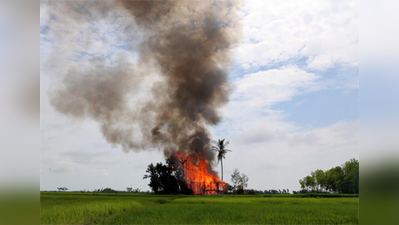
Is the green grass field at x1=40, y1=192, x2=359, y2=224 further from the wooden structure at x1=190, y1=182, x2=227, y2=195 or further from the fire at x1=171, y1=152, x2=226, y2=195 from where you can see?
the wooden structure at x1=190, y1=182, x2=227, y2=195

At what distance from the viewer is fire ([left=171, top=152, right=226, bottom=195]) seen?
21797 mm

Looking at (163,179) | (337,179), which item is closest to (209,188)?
(163,179)

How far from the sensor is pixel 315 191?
57.4ft

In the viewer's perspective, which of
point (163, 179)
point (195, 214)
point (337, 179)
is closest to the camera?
point (195, 214)

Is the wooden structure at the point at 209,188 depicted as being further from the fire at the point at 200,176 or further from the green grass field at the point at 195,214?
the green grass field at the point at 195,214

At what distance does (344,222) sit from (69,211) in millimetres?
10505

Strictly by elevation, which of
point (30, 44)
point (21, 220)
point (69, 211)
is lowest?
point (69, 211)

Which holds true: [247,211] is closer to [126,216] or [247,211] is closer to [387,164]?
[126,216]

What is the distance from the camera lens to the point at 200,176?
2220 centimetres

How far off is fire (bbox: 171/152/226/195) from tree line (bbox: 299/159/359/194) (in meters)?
6.94

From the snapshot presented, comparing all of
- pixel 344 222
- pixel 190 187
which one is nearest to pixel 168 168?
pixel 190 187

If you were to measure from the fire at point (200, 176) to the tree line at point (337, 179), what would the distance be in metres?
6.94

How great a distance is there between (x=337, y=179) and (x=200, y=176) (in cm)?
1008

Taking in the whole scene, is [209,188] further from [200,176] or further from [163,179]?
[163,179]
